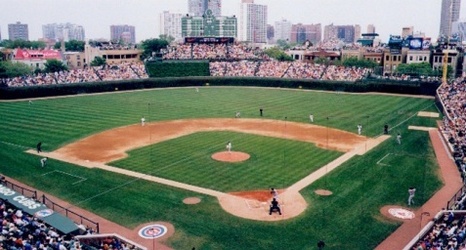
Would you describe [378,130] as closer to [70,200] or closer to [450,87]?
[450,87]

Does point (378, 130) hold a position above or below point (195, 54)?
below

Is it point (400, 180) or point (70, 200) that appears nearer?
point (70, 200)

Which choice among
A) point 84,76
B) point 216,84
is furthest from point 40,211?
point 216,84

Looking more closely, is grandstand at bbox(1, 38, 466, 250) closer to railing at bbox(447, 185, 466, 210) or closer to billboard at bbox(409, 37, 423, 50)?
railing at bbox(447, 185, 466, 210)

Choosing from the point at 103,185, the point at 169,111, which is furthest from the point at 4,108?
the point at 103,185

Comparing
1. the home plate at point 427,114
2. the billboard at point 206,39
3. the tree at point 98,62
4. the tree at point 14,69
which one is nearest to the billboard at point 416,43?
the billboard at point 206,39

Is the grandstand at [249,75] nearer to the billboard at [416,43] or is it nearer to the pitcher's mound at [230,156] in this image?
the pitcher's mound at [230,156]

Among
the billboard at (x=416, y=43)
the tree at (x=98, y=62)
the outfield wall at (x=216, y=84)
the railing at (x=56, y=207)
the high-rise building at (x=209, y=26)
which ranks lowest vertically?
the railing at (x=56, y=207)
